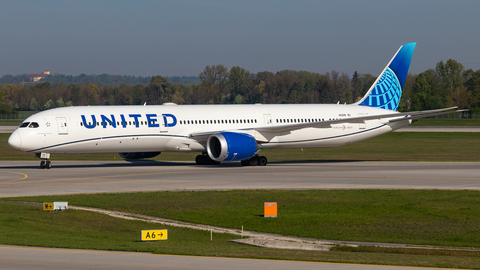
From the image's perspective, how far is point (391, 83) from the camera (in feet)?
177

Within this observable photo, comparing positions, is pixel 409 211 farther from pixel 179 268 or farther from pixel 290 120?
pixel 290 120

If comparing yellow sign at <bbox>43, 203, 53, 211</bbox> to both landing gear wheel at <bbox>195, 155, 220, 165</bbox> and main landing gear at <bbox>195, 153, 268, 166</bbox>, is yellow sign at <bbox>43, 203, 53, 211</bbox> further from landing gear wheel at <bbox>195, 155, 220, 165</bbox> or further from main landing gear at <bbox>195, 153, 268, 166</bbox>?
landing gear wheel at <bbox>195, 155, 220, 165</bbox>

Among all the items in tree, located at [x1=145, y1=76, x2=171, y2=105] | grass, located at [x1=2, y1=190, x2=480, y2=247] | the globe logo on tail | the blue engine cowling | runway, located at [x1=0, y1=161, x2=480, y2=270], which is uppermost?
tree, located at [x1=145, y1=76, x2=171, y2=105]

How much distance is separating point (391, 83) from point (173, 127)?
21.4 metres

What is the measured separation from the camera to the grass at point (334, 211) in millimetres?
21375

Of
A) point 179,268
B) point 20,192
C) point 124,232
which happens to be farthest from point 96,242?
point 20,192

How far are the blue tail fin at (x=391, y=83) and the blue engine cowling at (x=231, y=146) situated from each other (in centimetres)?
1489

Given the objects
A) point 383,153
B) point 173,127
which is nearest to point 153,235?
point 173,127

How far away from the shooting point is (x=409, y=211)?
24906mm

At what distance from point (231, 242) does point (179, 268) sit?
5.95 metres

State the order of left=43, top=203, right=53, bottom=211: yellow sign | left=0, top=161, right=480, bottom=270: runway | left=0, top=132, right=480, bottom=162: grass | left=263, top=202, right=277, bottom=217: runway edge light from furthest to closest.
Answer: left=0, top=132, right=480, bottom=162: grass
left=0, top=161, right=480, bottom=270: runway
left=263, top=202, right=277, bottom=217: runway edge light
left=43, top=203, right=53, bottom=211: yellow sign

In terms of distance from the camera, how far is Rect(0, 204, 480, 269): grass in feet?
50.9

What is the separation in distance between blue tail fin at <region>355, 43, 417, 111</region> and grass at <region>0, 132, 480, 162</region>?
5.18m

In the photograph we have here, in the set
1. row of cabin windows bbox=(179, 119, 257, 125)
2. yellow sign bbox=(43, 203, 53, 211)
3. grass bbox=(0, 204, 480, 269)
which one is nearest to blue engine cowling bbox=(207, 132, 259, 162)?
row of cabin windows bbox=(179, 119, 257, 125)
